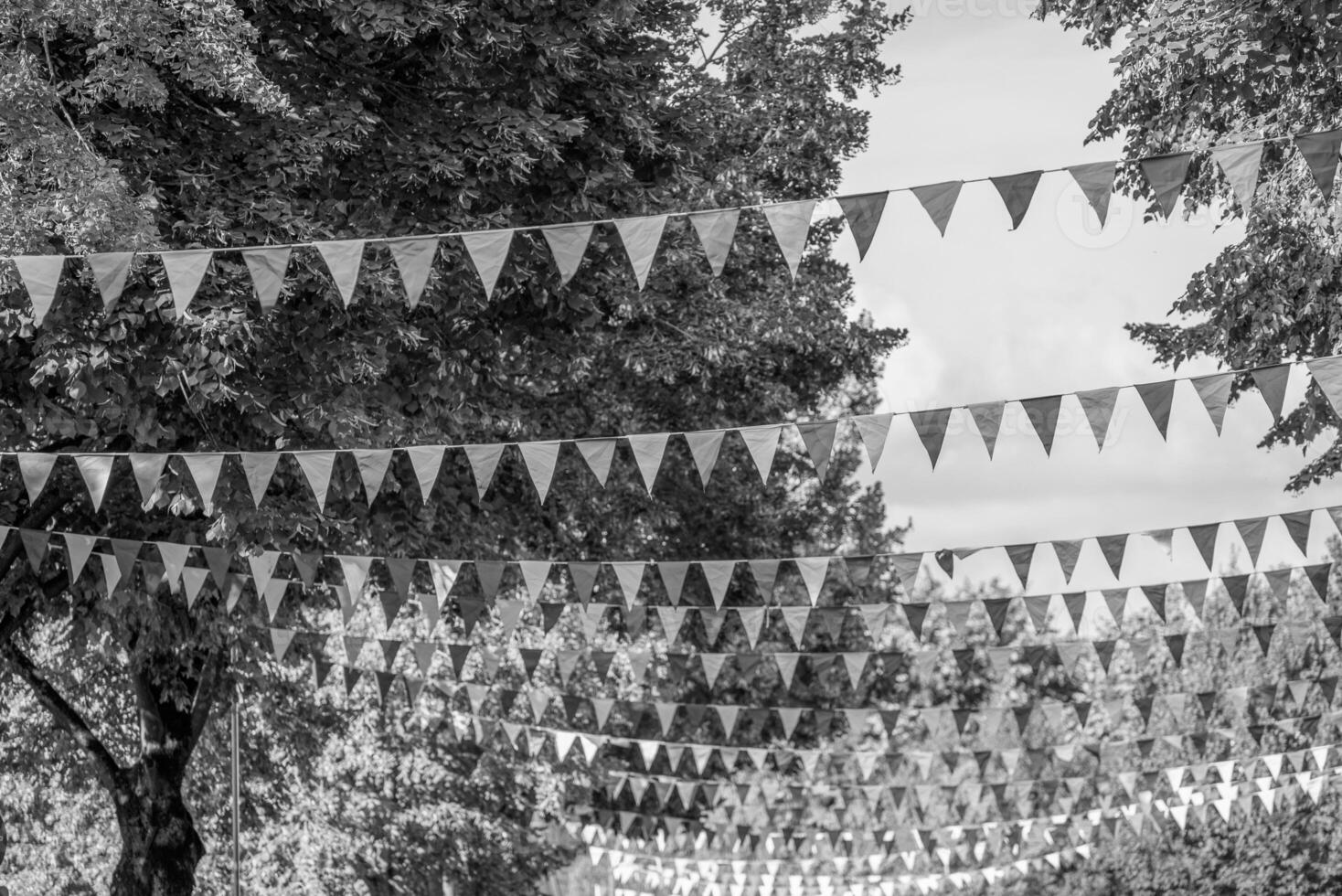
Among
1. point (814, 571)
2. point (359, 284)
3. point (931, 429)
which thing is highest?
point (359, 284)

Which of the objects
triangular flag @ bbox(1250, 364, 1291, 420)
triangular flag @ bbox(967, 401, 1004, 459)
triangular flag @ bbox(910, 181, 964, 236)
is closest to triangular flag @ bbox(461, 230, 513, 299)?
triangular flag @ bbox(910, 181, 964, 236)

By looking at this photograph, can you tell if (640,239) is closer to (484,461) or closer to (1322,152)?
(484,461)

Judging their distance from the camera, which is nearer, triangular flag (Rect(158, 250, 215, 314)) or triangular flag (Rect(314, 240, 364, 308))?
triangular flag (Rect(314, 240, 364, 308))

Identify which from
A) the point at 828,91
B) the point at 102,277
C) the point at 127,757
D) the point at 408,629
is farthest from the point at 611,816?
the point at 102,277

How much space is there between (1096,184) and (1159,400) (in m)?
1.53

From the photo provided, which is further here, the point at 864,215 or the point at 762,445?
the point at 762,445

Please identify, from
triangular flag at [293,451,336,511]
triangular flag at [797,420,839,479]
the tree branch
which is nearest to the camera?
triangular flag at [797,420,839,479]

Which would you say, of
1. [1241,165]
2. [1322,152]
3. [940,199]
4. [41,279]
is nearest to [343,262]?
[41,279]

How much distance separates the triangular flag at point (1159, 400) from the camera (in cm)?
657

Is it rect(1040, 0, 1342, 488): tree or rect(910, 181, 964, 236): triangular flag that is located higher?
rect(1040, 0, 1342, 488): tree

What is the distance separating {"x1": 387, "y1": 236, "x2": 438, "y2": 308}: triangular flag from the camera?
6.23m

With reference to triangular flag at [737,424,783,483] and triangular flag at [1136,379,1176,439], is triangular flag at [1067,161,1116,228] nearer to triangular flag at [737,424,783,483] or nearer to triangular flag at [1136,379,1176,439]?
triangular flag at [1136,379,1176,439]

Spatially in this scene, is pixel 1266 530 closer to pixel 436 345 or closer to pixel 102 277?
pixel 436 345

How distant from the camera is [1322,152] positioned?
501 cm
